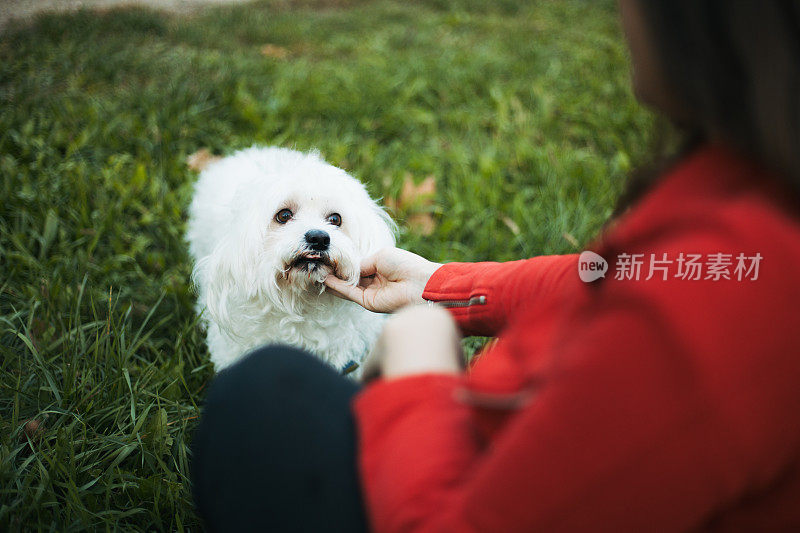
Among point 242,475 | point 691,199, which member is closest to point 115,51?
point 242,475

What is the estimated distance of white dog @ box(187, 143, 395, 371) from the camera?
1.58 m

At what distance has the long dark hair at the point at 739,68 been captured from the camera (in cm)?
56

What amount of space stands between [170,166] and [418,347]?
2.15 meters

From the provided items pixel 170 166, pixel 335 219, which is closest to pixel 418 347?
pixel 335 219

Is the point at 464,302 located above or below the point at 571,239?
above

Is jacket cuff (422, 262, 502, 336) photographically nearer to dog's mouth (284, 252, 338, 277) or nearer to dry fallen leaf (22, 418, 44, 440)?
dog's mouth (284, 252, 338, 277)

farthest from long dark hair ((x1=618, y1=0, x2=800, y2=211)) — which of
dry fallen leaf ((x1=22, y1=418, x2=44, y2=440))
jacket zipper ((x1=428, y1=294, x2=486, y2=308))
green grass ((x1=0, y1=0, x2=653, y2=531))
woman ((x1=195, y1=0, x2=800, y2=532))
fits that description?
dry fallen leaf ((x1=22, y1=418, x2=44, y2=440))

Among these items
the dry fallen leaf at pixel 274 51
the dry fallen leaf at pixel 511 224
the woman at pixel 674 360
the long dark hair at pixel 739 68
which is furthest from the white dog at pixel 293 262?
the dry fallen leaf at pixel 274 51

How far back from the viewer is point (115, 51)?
3.41 meters

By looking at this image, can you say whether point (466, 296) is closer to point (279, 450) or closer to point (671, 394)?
point (279, 450)

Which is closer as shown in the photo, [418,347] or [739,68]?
[739,68]

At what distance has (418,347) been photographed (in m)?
0.85

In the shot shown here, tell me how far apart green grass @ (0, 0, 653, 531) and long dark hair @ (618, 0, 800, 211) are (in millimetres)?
1341

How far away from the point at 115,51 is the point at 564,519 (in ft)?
12.0
